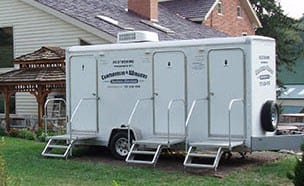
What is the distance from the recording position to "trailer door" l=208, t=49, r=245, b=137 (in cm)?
1326

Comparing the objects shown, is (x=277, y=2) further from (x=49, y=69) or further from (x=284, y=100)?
(x=49, y=69)

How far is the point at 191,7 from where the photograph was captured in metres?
37.9

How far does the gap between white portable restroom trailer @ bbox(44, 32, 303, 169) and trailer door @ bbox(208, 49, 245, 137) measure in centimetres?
2

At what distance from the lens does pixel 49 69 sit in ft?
71.2

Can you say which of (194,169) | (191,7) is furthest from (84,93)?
(191,7)

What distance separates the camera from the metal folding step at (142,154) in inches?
533

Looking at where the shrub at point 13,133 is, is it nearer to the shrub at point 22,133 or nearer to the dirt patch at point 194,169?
the shrub at point 22,133

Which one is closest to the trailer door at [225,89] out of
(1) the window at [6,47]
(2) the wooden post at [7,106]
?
(2) the wooden post at [7,106]

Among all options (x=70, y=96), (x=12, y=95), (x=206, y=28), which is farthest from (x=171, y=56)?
(x=206, y=28)

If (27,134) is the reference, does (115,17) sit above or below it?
above

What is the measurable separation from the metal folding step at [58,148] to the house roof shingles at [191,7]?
69.7 ft

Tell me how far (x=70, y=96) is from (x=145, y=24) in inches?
441

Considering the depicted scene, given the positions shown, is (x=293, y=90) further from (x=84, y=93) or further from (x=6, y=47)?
(x=84, y=93)

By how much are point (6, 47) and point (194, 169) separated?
48.2 ft
